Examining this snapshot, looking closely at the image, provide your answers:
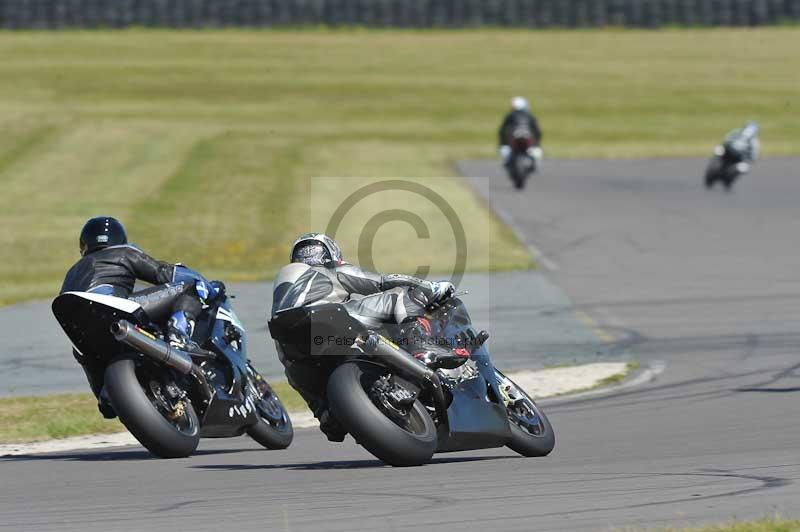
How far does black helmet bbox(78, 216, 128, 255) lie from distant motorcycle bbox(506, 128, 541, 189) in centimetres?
1990

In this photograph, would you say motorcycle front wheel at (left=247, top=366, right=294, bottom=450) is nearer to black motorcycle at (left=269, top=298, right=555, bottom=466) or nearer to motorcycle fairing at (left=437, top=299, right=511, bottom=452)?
black motorcycle at (left=269, top=298, right=555, bottom=466)

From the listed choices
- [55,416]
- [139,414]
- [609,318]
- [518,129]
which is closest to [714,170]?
[518,129]

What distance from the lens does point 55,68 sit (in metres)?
48.2

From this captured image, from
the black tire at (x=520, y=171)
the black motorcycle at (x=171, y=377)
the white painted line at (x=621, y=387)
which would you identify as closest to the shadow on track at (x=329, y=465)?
the black motorcycle at (x=171, y=377)

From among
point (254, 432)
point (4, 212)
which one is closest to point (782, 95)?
point (4, 212)

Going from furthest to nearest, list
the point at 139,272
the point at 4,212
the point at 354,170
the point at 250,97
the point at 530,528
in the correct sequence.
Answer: the point at 250,97
the point at 354,170
the point at 4,212
the point at 139,272
the point at 530,528

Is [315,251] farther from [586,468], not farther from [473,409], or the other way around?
[586,468]

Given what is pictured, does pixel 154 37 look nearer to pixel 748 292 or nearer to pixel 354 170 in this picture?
pixel 354 170

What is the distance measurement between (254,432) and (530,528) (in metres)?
3.61

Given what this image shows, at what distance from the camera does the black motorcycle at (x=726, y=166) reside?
29.2 meters

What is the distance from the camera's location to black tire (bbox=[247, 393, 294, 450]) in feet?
32.4

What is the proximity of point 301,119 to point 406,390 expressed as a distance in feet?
114

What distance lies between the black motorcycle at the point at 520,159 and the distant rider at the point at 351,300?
68.1ft

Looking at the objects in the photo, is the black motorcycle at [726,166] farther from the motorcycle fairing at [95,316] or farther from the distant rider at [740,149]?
the motorcycle fairing at [95,316]
